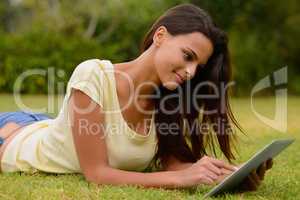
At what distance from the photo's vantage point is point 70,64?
1888cm

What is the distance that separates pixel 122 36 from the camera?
2150cm

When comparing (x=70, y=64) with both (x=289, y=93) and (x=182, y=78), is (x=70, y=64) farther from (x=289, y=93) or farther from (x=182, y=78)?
(x=182, y=78)

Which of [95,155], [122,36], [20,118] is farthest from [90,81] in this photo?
[122,36]

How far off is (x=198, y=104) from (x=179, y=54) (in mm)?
530

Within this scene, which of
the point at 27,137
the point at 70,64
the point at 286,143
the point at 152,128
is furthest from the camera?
the point at 70,64

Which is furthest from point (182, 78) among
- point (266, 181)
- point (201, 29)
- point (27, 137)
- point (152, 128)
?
point (27, 137)

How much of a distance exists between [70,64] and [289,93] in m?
6.90

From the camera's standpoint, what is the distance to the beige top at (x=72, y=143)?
3521mm

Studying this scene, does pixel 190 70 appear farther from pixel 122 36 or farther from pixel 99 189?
pixel 122 36

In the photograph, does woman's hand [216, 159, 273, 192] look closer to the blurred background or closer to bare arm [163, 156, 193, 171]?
bare arm [163, 156, 193, 171]

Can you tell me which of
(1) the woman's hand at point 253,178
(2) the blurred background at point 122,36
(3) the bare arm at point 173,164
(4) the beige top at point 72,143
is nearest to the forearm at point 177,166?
(3) the bare arm at point 173,164

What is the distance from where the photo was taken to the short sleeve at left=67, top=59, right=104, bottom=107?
345cm

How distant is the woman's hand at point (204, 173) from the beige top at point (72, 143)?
460 millimetres

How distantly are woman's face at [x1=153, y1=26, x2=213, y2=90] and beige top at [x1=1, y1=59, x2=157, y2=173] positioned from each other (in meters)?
0.31
